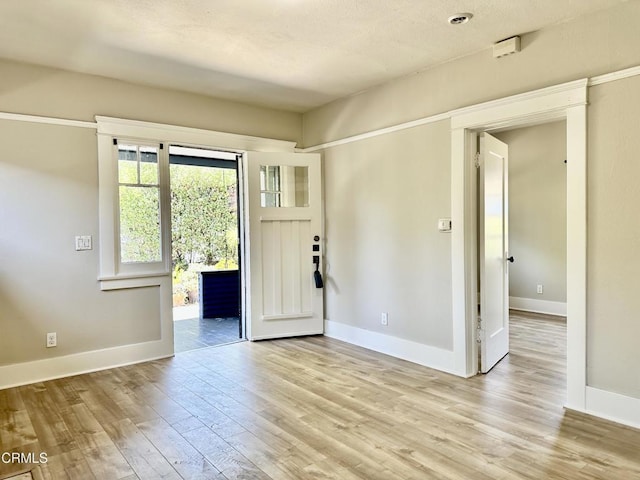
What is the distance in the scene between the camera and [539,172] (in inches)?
237

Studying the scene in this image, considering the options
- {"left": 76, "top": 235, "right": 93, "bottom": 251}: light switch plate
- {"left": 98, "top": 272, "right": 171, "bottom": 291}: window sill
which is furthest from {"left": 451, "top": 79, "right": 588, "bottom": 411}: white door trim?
{"left": 76, "top": 235, "right": 93, "bottom": 251}: light switch plate

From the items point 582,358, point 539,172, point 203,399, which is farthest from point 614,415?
point 539,172

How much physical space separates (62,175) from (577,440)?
13.7 ft

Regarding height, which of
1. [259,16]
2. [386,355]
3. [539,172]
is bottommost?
[386,355]

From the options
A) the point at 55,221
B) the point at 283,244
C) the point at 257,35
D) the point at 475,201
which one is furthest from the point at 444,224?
the point at 55,221

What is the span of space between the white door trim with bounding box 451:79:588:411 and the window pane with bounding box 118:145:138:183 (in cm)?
284

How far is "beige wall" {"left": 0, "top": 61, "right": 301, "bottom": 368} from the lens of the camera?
3.43m

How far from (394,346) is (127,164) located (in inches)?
119

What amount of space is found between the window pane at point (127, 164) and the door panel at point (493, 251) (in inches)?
121

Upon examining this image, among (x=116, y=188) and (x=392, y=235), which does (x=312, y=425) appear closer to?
(x=392, y=235)

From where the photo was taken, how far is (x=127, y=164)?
395 centimetres

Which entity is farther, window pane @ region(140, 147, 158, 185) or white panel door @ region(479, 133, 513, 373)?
window pane @ region(140, 147, 158, 185)

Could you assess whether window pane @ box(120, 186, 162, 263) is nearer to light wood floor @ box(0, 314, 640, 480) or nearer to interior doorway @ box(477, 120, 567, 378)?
light wood floor @ box(0, 314, 640, 480)

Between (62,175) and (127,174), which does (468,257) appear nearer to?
(127,174)
